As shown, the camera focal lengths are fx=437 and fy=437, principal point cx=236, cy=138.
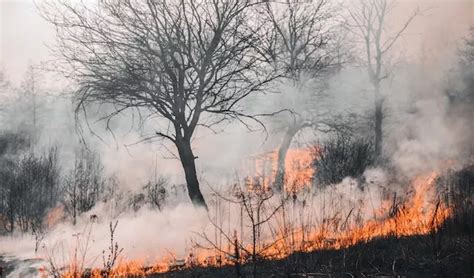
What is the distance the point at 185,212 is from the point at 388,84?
13482mm

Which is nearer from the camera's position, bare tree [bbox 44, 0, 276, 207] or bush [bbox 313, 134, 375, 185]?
bare tree [bbox 44, 0, 276, 207]

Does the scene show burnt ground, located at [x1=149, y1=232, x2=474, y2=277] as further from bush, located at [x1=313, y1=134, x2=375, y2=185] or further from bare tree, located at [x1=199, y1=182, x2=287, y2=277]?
bush, located at [x1=313, y1=134, x2=375, y2=185]

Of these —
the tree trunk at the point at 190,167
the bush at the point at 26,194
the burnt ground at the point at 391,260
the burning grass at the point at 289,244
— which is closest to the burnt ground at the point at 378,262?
the burnt ground at the point at 391,260

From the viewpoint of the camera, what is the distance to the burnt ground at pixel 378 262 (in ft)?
14.8

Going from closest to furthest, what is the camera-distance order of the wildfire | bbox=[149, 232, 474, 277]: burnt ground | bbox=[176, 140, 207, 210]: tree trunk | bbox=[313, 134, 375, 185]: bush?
bbox=[149, 232, 474, 277]: burnt ground, bbox=[176, 140, 207, 210]: tree trunk, bbox=[313, 134, 375, 185]: bush, the wildfire

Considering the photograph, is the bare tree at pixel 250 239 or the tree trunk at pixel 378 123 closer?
the bare tree at pixel 250 239

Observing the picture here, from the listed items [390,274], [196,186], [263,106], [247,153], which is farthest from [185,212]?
[247,153]

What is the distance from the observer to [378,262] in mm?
4941

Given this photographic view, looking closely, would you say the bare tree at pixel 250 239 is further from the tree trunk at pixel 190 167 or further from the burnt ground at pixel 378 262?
the tree trunk at pixel 190 167

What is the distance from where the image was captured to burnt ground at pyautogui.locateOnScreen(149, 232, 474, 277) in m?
4.51

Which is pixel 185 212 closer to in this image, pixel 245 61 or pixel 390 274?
pixel 245 61

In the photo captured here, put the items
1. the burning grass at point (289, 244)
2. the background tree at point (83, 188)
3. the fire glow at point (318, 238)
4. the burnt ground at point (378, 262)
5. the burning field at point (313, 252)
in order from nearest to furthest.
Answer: the burnt ground at point (378, 262)
the burning field at point (313, 252)
the burning grass at point (289, 244)
the fire glow at point (318, 238)
the background tree at point (83, 188)

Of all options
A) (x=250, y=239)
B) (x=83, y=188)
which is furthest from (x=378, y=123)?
(x=83, y=188)

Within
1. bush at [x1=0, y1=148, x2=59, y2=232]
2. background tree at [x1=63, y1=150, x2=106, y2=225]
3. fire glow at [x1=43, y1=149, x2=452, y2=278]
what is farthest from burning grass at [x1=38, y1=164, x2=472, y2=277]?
bush at [x1=0, y1=148, x2=59, y2=232]
